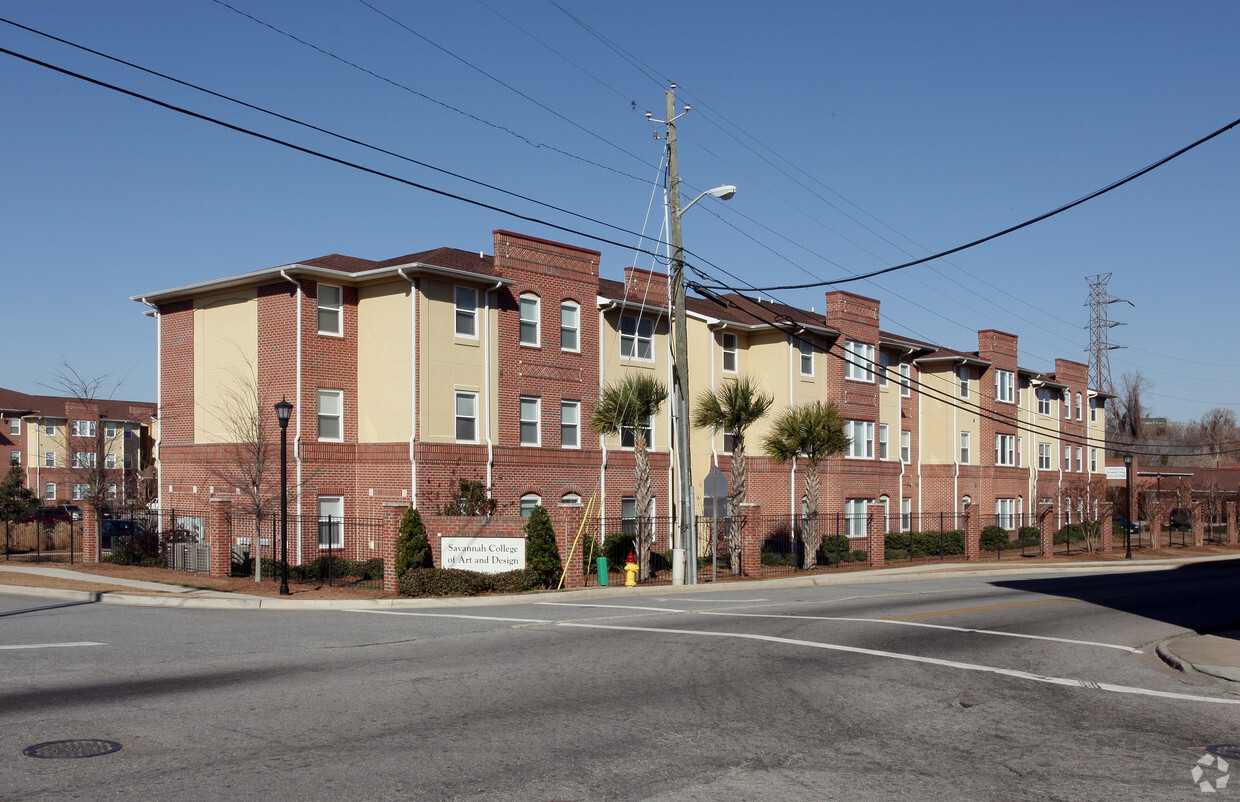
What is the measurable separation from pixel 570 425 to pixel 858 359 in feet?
51.8

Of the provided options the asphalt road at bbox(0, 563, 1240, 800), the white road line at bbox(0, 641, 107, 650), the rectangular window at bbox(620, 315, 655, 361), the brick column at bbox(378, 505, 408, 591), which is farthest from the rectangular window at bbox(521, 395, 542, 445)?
the white road line at bbox(0, 641, 107, 650)

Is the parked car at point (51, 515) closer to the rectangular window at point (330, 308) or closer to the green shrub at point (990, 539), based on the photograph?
the rectangular window at point (330, 308)

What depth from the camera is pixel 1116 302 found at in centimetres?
9544

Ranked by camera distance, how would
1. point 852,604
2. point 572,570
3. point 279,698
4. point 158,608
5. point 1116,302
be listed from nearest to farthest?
point 279,698, point 158,608, point 852,604, point 572,570, point 1116,302

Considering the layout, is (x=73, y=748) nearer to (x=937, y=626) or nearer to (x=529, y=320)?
(x=937, y=626)

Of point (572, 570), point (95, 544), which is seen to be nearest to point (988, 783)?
point (572, 570)

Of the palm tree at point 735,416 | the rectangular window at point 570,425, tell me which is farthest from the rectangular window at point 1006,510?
the rectangular window at point 570,425

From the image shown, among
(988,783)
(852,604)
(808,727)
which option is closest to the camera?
(988,783)

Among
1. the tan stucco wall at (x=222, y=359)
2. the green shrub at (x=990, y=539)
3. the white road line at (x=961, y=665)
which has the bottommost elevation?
the green shrub at (x=990, y=539)

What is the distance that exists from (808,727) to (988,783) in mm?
1912

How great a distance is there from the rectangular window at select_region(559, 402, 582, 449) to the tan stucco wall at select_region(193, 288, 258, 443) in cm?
959

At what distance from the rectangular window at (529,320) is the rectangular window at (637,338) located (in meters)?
3.91

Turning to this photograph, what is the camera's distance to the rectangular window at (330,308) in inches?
1238

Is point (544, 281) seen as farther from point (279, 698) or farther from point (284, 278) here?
point (279, 698)
